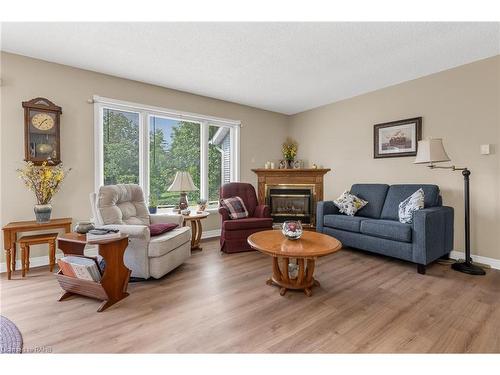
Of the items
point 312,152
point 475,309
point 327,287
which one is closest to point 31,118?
point 327,287

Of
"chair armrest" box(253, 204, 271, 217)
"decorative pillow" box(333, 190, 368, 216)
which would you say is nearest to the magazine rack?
"chair armrest" box(253, 204, 271, 217)

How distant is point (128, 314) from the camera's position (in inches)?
73.9

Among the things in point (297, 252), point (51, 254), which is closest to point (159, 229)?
point (51, 254)

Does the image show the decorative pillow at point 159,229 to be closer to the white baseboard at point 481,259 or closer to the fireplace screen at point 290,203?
the fireplace screen at point 290,203

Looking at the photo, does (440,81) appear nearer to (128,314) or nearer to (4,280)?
(128,314)

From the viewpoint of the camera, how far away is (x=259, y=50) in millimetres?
2676

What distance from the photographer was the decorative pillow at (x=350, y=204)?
12.0 feet

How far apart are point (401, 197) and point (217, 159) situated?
10.0ft

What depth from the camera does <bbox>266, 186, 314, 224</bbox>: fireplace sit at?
4.79m

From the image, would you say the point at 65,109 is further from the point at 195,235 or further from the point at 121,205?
the point at 195,235

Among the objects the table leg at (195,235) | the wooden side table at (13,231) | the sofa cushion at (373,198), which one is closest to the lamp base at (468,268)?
the sofa cushion at (373,198)

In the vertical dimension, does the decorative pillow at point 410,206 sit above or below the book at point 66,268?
above

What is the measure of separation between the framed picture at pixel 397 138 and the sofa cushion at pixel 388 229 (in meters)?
1.29

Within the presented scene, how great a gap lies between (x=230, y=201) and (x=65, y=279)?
2185 millimetres
